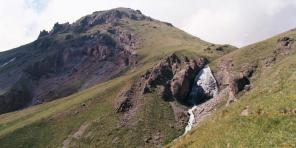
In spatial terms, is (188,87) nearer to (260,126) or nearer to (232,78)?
(232,78)

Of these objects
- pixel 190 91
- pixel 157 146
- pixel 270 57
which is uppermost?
pixel 270 57

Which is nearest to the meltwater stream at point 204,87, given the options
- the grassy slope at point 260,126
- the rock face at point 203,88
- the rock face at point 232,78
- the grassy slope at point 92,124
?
the rock face at point 203,88

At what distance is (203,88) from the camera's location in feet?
547

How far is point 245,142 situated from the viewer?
40875 mm

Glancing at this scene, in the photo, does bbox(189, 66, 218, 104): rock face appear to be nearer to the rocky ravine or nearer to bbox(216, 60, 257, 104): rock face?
the rocky ravine

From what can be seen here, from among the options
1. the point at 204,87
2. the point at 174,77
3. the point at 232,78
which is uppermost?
the point at 174,77

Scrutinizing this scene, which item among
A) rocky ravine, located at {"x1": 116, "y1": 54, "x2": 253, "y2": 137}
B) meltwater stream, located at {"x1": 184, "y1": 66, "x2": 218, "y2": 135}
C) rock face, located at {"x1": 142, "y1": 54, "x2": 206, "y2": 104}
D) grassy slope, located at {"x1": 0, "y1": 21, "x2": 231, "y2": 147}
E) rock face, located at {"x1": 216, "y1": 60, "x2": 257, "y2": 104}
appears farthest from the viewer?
rock face, located at {"x1": 142, "y1": 54, "x2": 206, "y2": 104}

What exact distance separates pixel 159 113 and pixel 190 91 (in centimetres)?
2651

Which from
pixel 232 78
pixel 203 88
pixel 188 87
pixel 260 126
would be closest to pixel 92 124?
pixel 188 87

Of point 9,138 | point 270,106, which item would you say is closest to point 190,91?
point 9,138

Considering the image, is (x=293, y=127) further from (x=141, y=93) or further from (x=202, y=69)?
(x=202, y=69)

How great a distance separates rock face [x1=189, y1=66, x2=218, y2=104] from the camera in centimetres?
16438

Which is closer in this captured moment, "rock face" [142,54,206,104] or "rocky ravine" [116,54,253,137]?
"rocky ravine" [116,54,253,137]

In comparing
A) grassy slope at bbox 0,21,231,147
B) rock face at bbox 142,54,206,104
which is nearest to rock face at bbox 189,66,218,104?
rock face at bbox 142,54,206,104
